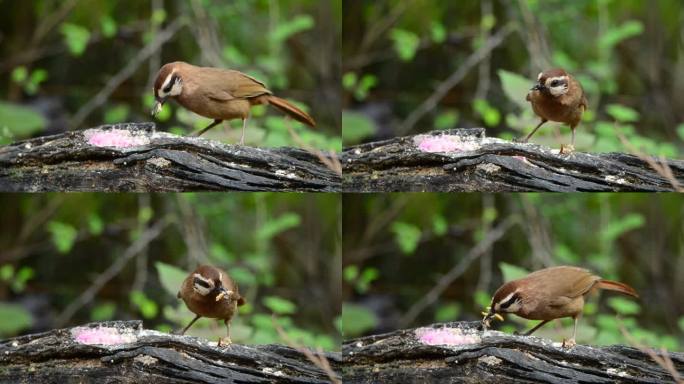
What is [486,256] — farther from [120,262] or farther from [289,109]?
[120,262]

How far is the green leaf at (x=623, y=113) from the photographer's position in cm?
548

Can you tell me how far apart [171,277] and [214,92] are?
3.60 ft

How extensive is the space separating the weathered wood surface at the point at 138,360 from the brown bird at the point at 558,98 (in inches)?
68.8

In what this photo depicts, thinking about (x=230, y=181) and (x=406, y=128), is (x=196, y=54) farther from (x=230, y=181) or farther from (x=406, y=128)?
(x=406, y=128)

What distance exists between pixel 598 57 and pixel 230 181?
7.38 ft

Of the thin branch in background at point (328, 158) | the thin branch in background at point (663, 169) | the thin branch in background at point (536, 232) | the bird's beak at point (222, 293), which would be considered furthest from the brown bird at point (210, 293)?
the thin branch in background at point (663, 169)

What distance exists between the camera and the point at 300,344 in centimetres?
539

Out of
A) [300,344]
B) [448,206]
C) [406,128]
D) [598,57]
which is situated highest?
[598,57]

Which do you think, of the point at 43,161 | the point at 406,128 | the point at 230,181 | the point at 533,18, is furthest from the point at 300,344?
the point at 533,18

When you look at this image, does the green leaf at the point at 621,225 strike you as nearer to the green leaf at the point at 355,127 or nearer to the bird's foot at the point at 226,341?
the green leaf at the point at 355,127

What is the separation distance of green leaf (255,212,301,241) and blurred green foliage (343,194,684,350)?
31cm

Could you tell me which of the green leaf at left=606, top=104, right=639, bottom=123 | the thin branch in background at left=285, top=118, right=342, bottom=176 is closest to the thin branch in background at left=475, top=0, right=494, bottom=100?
the green leaf at left=606, top=104, right=639, bottom=123

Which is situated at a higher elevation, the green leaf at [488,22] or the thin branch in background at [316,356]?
the green leaf at [488,22]

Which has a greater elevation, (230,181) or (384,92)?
(384,92)
